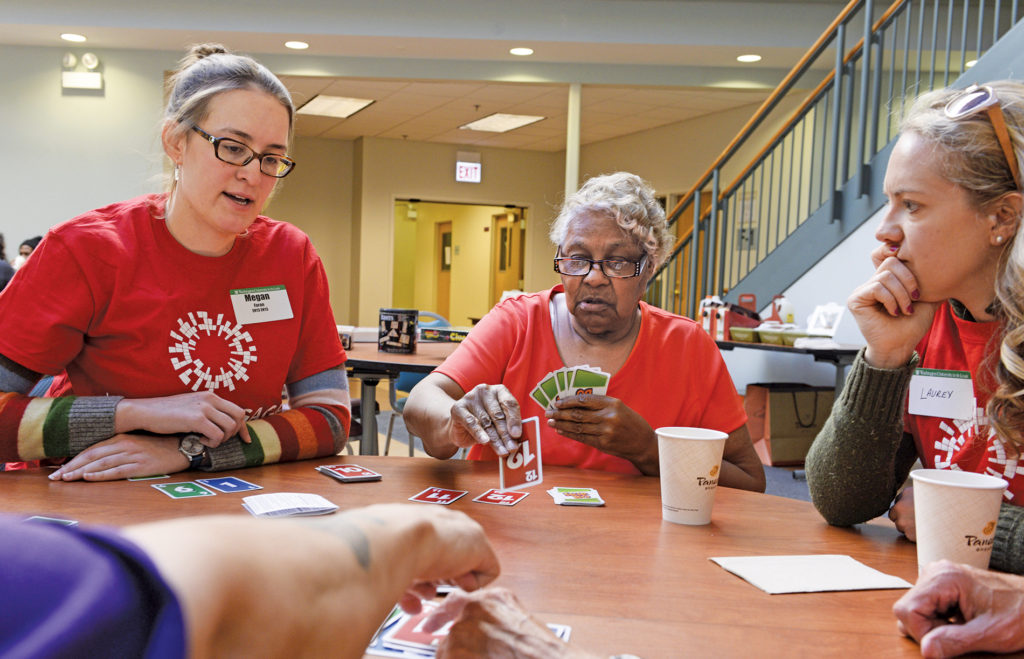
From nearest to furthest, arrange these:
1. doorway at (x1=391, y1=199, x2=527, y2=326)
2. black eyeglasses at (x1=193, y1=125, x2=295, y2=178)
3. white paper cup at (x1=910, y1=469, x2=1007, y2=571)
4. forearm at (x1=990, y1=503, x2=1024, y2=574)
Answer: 1. white paper cup at (x1=910, y1=469, x2=1007, y2=571)
2. forearm at (x1=990, y1=503, x2=1024, y2=574)
3. black eyeglasses at (x1=193, y1=125, x2=295, y2=178)
4. doorway at (x1=391, y1=199, x2=527, y2=326)

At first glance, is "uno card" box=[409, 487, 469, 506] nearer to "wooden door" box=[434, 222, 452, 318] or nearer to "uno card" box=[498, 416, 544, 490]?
"uno card" box=[498, 416, 544, 490]

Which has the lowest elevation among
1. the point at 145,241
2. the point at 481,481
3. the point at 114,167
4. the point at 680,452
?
the point at 481,481

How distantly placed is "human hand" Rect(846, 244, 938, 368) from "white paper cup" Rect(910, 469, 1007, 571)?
390mm

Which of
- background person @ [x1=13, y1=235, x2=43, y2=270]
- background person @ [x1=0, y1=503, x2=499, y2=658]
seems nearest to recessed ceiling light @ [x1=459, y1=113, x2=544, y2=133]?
background person @ [x1=13, y1=235, x2=43, y2=270]

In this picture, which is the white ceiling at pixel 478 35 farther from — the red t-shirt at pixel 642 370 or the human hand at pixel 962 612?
the human hand at pixel 962 612

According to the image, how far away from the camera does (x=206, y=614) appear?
13.8 inches

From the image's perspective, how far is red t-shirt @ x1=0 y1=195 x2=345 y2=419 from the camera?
1524 millimetres

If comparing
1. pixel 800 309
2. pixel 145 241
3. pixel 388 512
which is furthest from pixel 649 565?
pixel 800 309

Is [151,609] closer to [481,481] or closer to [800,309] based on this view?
[481,481]

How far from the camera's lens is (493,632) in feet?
2.36

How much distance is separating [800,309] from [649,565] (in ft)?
19.0

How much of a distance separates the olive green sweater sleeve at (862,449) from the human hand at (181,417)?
105 centimetres

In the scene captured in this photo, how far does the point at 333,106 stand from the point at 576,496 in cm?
965

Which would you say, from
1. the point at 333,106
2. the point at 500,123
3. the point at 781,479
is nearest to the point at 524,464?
the point at 781,479
